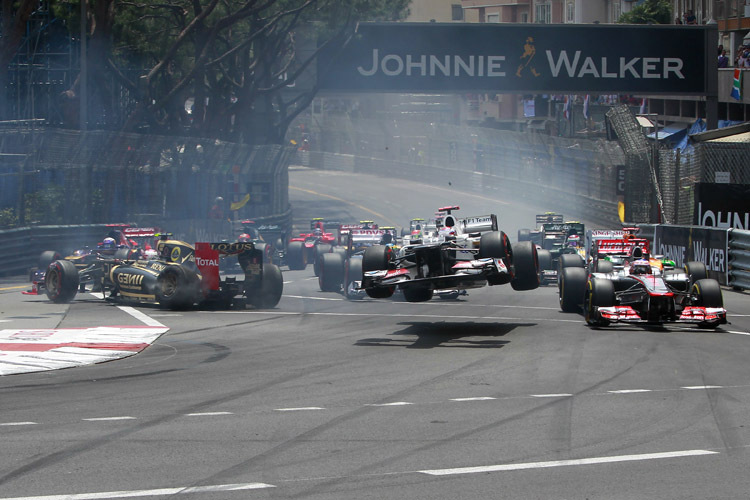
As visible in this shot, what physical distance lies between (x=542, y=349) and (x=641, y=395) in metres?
3.77

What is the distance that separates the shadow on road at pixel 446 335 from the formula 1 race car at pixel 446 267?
671 mm

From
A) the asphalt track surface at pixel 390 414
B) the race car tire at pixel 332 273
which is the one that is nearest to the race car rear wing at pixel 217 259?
the asphalt track surface at pixel 390 414

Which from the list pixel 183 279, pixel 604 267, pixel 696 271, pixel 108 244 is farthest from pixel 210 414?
pixel 108 244

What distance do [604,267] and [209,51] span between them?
2318 centimetres

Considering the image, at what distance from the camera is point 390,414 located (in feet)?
35.0

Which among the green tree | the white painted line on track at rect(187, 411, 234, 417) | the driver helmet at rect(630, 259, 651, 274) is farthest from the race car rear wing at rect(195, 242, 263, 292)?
the green tree

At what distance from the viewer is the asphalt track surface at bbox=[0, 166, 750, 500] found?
8062mm

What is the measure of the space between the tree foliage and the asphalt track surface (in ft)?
61.4

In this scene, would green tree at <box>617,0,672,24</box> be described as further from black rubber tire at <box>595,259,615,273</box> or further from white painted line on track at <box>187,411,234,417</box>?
white painted line on track at <box>187,411,234,417</box>

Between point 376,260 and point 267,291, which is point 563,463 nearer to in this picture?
point 376,260

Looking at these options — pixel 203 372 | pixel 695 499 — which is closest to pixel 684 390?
pixel 695 499

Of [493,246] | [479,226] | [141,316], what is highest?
[479,226]

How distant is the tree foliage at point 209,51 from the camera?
119 ft

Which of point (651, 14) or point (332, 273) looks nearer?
point (332, 273)
